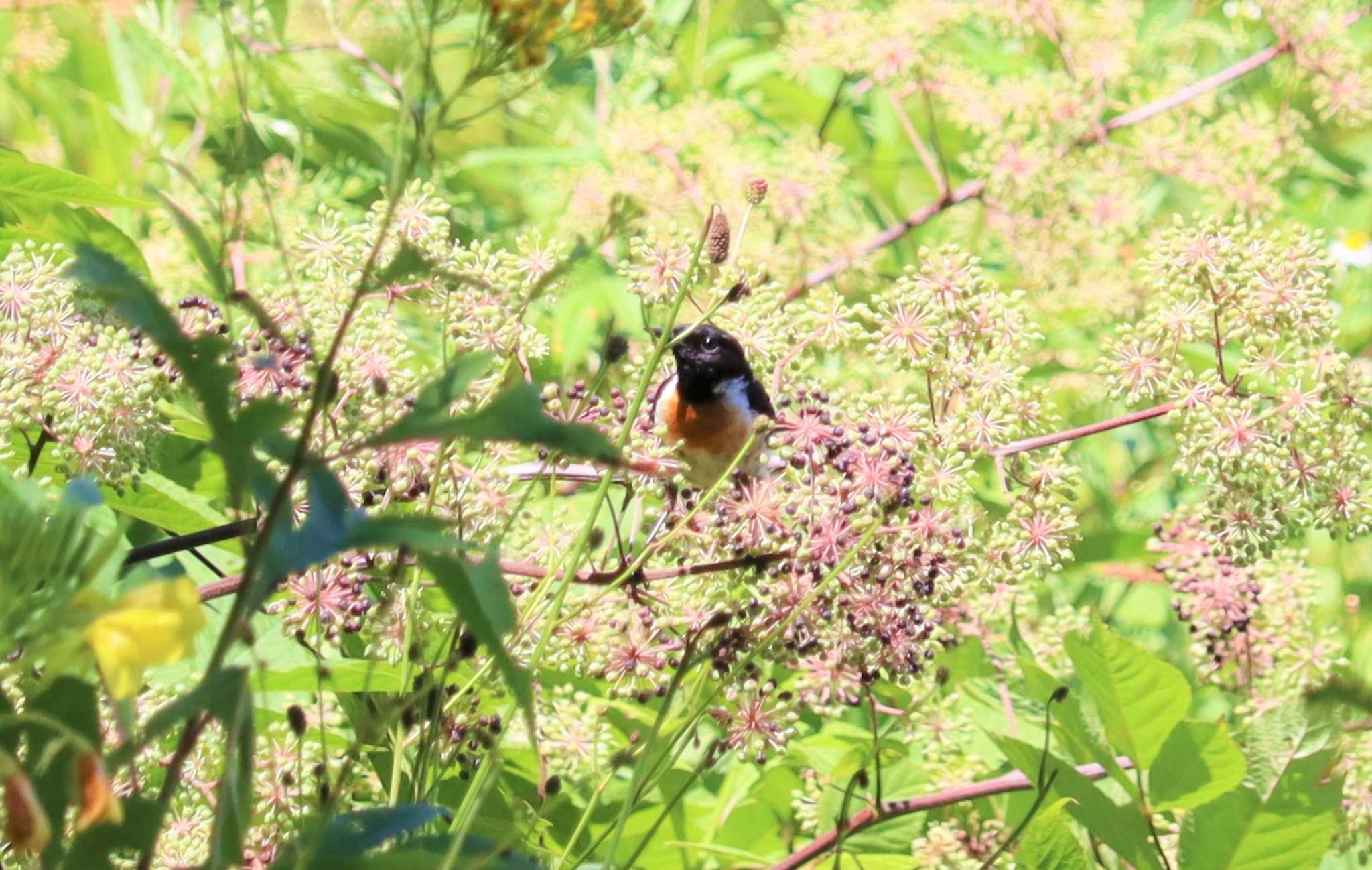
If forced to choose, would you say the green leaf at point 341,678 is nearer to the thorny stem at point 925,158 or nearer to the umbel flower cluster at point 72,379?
the umbel flower cluster at point 72,379

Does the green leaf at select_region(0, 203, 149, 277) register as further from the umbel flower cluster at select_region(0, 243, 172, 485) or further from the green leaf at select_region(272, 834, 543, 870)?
the green leaf at select_region(272, 834, 543, 870)

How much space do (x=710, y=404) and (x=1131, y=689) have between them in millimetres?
618

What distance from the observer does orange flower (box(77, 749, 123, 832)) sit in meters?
0.56

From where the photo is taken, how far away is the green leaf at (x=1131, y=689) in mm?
1227

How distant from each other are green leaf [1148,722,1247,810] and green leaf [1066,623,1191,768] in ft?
0.06

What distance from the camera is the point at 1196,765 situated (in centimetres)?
126

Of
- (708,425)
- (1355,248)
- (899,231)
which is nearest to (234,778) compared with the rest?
(708,425)

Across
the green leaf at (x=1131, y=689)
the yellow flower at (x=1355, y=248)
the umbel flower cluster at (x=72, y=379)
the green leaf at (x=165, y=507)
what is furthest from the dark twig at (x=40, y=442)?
the yellow flower at (x=1355, y=248)

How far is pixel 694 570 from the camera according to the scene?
1.16 metres

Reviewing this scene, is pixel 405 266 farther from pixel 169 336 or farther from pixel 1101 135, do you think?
pixel 1101 135

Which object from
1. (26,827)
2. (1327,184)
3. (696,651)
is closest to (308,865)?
(26,827)

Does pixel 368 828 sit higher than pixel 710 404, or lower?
higher

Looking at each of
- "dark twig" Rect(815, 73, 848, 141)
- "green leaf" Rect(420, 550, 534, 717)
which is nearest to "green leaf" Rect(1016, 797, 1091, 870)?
"green leaf" Rect(420, 550, 534, 717)

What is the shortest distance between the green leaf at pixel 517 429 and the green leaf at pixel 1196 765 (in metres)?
0.84
